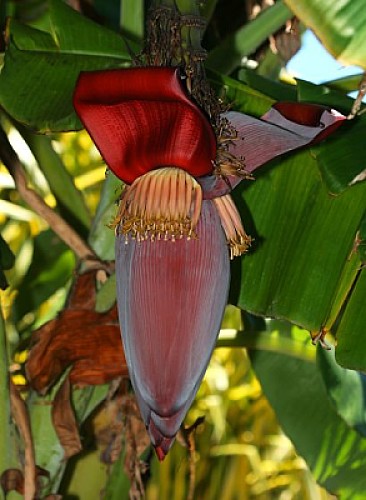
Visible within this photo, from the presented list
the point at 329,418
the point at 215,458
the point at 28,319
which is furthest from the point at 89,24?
the point at 215,458

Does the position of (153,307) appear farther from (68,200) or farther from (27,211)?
(27,211)

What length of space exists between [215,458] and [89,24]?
4.12 ft

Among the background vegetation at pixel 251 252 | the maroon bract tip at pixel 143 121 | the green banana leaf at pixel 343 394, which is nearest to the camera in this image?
the maroon bract tip at pixel 143 121

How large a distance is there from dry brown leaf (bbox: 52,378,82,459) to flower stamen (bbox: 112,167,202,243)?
330 mm

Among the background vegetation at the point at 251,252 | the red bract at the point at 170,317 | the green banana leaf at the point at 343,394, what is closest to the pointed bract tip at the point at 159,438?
the red bract at the point at 170,317

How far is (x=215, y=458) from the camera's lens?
1.79m

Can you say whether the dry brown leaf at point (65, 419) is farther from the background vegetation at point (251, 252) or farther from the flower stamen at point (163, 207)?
the flower stamen at point (163, 207)

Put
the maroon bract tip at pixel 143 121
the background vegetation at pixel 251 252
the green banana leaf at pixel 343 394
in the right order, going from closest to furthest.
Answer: the maroon bract tip at pixel 143 121, the background vegetation at pixel 251 252, the green banana leaf at pixel 343 394

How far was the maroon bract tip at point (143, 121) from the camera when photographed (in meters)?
0.43

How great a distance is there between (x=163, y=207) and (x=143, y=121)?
0.06m

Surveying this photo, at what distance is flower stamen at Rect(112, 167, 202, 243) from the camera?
488 mm

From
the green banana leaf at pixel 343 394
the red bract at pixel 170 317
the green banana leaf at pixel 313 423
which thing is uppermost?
the red bract at pixel 170 317

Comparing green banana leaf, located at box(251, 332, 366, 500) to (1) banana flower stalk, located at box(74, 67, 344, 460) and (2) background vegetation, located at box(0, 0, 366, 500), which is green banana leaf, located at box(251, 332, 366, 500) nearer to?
(2) background vegetation, located at box(0, 0, 366, 500)

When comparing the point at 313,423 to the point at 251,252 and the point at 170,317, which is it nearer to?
the point at 251,252
